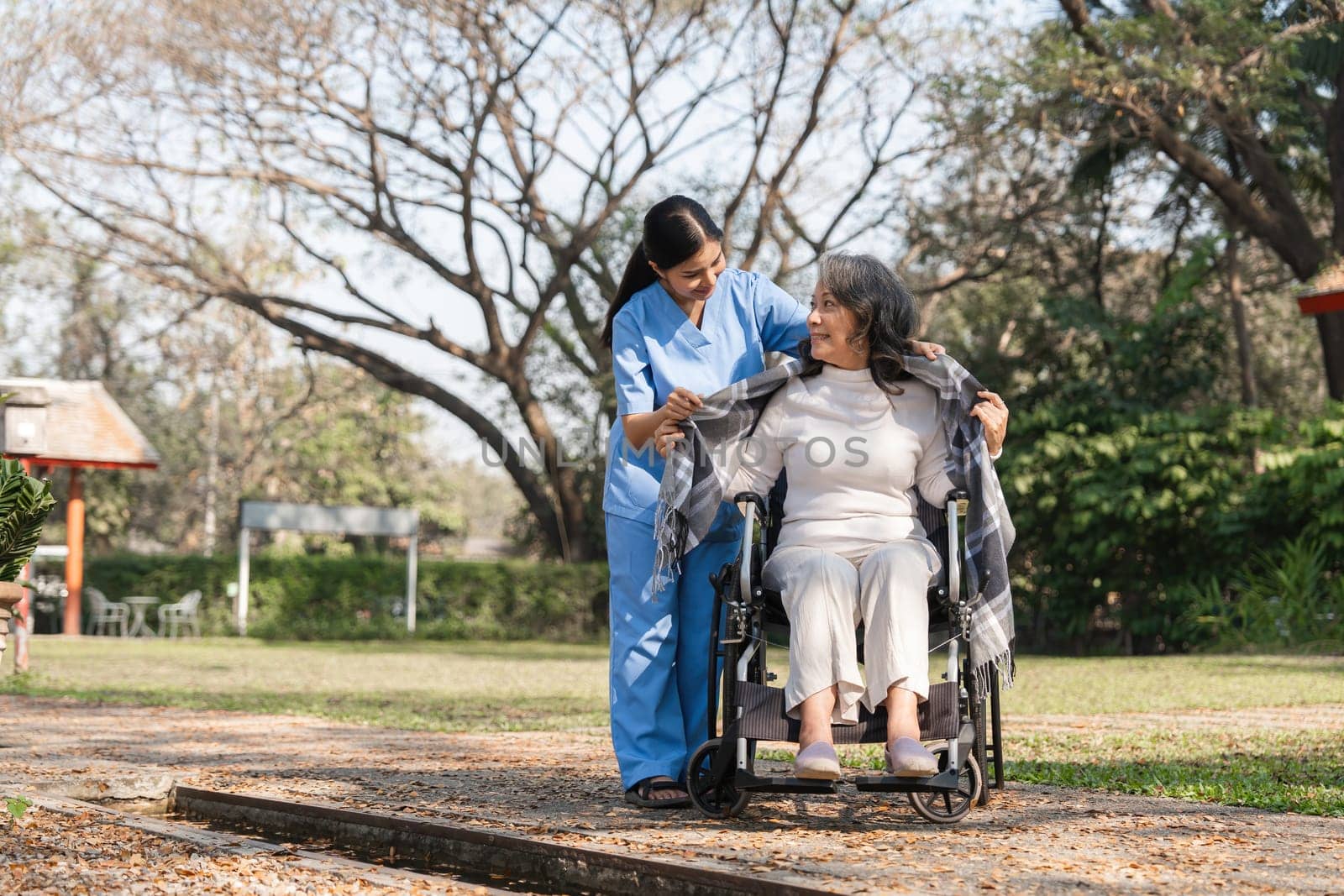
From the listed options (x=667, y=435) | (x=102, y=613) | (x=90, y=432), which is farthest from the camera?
(x=102, y=613)

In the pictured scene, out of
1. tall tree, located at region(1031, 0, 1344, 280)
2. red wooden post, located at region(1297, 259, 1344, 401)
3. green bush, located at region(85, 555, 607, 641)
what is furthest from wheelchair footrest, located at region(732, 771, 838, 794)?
green bush, located at region(85, 555, 607, 641)

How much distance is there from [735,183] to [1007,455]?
661 cm

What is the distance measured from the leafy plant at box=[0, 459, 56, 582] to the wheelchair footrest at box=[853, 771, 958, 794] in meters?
2.07

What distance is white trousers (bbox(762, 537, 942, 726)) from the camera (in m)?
3.25

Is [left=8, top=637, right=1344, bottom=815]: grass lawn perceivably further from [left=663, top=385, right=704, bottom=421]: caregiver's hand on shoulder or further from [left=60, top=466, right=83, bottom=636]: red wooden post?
[left=60, top=466, right=83, bottom=636]: red wooden post

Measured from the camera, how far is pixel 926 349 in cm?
359

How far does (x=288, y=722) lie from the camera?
21.5 ft

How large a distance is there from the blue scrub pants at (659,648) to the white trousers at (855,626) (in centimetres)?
53

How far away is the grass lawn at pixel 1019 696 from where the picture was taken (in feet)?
14.6

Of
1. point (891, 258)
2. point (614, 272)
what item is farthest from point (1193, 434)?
point (614, 272)

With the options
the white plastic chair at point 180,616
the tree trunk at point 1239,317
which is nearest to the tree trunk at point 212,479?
the white plastic chair at point 180,616

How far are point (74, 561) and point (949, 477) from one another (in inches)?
781

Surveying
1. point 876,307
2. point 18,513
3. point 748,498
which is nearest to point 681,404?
point 748,498

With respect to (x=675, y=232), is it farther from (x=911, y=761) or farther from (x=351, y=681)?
(x=351, y=681)
